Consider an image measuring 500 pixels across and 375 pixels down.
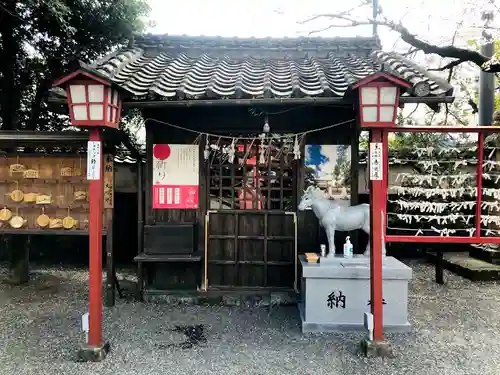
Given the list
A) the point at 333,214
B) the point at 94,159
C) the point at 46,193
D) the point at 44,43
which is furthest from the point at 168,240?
the point at 44,43

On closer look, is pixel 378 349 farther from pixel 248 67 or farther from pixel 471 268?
pixel 471 268

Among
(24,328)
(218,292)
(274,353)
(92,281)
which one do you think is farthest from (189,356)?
(24,328)

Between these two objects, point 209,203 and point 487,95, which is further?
point 487,95

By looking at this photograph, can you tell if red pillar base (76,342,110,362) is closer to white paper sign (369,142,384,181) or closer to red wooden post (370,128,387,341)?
red wooden post (370,128,387,341)

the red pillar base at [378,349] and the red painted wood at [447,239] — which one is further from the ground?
the red painted wood at [447,239]

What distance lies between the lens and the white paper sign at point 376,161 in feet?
18.1

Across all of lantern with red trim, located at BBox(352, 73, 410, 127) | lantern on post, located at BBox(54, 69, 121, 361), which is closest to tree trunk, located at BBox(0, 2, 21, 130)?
lantern on post, located at BBox(54, 69, 121, 361)

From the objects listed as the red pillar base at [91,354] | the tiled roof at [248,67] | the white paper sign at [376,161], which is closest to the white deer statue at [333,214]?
the white paper sign at [376,161]

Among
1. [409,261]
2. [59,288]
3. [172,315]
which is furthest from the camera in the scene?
[409,261]

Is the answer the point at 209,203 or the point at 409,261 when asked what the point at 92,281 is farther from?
the point at 409,261

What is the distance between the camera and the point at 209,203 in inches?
311

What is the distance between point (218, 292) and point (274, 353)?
2.38 meters

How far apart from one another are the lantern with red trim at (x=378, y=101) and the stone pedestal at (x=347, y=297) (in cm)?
236

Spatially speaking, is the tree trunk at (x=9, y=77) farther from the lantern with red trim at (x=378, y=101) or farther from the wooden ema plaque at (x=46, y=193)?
the lantern with red trim at (x=378, y=101)
